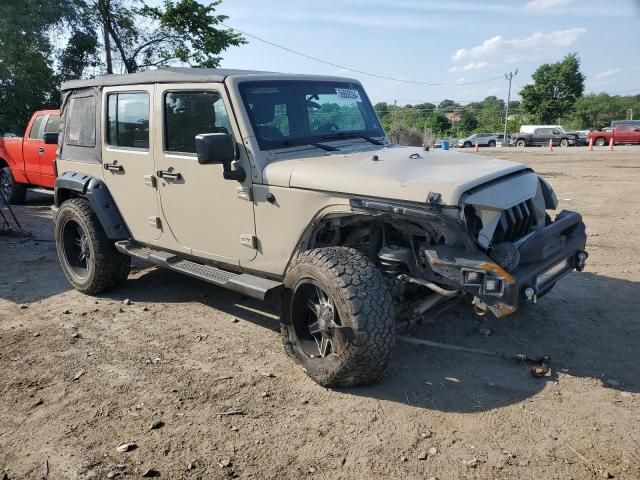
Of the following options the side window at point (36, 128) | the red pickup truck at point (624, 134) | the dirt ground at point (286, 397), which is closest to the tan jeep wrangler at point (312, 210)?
the dirt ground at point (286, 397)

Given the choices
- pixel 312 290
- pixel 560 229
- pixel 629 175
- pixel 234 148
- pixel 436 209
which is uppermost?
pixel 234 148

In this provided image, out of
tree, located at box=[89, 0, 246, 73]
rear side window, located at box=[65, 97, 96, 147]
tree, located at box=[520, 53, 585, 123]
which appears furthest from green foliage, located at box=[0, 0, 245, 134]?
tree, located at box=[520, 53, 585, 123]

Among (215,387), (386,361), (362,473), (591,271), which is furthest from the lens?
(591,271)

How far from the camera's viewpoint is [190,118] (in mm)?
4320

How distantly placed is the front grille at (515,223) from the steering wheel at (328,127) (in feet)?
5.30

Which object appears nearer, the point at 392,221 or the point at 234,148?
the point at 392,221

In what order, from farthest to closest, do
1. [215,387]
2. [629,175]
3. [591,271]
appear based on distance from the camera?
1. [629,175]
2. [591,271]
3. [215,387]

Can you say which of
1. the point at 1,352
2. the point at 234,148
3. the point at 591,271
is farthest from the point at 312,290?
the point at 591,271

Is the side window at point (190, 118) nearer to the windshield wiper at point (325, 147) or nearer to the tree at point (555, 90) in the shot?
the windshield wiper at point (325, 147)

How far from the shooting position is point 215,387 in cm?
363

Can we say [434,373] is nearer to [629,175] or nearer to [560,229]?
[560,229]

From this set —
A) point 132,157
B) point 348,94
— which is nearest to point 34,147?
point 132,157

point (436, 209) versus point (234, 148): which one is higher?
point (234, 148)

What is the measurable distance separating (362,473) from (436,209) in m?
1.50
